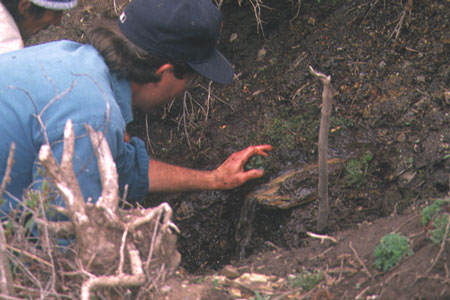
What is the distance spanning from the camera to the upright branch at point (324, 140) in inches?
80.0

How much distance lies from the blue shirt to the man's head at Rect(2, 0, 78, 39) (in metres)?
0.50

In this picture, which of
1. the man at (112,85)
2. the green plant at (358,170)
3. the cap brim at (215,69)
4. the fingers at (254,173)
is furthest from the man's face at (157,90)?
the green plant at (358,170)

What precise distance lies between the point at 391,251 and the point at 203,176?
1.39m

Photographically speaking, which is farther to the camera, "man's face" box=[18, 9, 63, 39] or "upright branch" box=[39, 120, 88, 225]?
"man's face" box=[18, 9, 63, 39]

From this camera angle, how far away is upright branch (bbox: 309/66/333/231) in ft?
6.67

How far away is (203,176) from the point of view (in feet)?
10.0

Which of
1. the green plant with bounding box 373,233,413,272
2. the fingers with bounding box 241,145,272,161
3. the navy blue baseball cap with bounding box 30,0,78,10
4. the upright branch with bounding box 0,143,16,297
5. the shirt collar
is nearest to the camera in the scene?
the upright branch with bounding box 0,143,16,297

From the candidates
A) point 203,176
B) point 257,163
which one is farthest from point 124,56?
point 257,163

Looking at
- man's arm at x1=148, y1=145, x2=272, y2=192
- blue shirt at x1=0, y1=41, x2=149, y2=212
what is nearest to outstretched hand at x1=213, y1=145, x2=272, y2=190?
man's arm at x1=148, y1=145, x2=272, y2=192

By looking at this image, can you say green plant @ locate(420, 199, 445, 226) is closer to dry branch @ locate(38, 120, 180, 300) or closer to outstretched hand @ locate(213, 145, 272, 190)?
dry branch @ locate(38, 120, 180, 300)

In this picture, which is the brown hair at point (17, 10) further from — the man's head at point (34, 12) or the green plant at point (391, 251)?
the green plant at point (391, 251)

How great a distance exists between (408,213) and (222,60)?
1232 millimetres

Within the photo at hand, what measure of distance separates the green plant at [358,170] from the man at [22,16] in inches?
75.0

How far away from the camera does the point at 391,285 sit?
72.6 inches
